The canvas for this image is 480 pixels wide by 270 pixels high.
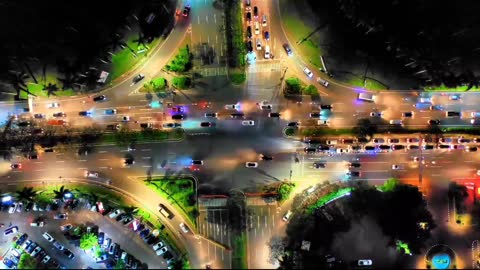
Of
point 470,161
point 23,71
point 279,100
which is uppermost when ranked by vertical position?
point 23,71

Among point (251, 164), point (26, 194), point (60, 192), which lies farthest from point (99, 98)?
point (251, 164)

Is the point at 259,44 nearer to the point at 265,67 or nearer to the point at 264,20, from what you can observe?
the point at 265,67

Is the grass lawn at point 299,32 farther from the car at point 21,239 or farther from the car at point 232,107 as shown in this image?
the car at point 21,239

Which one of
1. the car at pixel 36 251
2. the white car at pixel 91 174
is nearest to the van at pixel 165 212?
the white car at pixel 91 174

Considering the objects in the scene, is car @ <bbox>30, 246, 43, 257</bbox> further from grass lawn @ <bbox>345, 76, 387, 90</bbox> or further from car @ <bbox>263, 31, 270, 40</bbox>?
grass lawn @ <bbox>345, 76, 387, 90</bbox>

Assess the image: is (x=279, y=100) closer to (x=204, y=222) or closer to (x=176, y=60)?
(x=176, y=60)

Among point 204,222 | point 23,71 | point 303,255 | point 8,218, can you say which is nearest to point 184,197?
point 204,222
